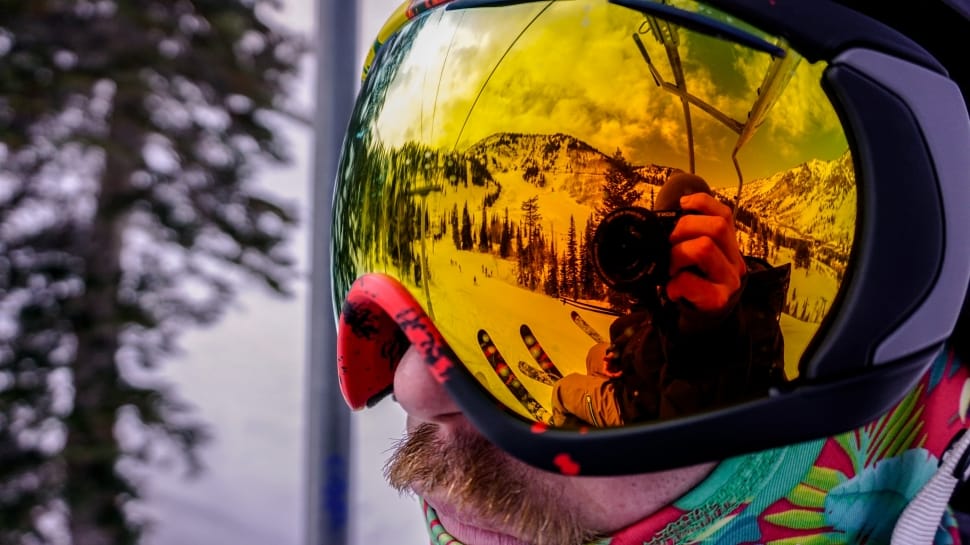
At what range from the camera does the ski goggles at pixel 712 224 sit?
0.78m

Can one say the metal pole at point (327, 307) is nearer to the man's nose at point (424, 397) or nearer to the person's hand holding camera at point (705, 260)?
the man's nose at point (424, 397)

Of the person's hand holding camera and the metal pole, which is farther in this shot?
the metal pole

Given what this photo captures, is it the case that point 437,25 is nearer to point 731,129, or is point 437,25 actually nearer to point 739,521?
point 731,129

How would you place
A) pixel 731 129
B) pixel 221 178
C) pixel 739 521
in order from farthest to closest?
pixel 221 178, pixel 739 521, pixel 731 129

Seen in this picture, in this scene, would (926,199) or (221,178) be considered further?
(221,178)

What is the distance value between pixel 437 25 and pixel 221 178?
298 cm

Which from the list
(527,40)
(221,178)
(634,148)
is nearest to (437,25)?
(527,40)

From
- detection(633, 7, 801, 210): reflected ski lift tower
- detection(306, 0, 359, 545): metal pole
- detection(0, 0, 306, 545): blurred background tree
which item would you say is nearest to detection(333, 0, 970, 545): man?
detection(633, 7, 801, 210): reflected ski lift tower

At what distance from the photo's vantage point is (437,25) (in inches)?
39.9

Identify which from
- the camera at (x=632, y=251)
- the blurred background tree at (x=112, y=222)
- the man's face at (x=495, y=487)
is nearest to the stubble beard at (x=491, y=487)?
the man's face at (x=495, y=487)

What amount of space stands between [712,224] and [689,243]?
0.10ft

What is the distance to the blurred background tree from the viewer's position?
3.37 m

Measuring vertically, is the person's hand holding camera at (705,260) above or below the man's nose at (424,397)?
above

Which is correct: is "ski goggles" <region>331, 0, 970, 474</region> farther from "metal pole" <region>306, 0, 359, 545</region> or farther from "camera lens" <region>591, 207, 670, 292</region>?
"metal pole" <region>306, 0, 359, 545</region>
